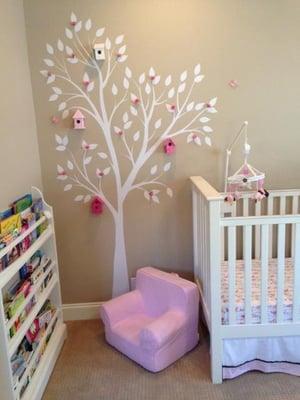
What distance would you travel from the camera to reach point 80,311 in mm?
2727

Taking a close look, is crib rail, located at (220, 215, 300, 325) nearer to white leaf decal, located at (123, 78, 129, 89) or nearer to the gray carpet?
the gray carpet

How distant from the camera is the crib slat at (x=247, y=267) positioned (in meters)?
1.85

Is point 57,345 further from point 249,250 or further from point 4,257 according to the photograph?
point 249,250

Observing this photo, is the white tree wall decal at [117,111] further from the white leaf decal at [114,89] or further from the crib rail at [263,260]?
the crib rail at [263,260]

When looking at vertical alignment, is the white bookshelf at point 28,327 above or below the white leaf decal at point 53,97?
below

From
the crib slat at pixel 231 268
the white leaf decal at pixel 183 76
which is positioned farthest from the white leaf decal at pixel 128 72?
the crib slat at pixel 231 268

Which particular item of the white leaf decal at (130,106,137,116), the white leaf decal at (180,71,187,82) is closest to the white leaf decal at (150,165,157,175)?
the white leaf decal at (130,106,137,116)

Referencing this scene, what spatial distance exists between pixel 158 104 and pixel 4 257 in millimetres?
1440

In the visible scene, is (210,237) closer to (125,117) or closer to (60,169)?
(125,117)

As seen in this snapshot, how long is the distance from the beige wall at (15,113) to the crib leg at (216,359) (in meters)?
1.36

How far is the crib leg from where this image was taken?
194cm

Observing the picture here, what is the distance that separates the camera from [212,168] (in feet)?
8.43

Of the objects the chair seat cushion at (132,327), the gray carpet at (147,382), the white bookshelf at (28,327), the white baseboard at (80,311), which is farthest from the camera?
the white baseboard at (80,311)

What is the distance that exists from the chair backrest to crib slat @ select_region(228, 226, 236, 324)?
331mm
